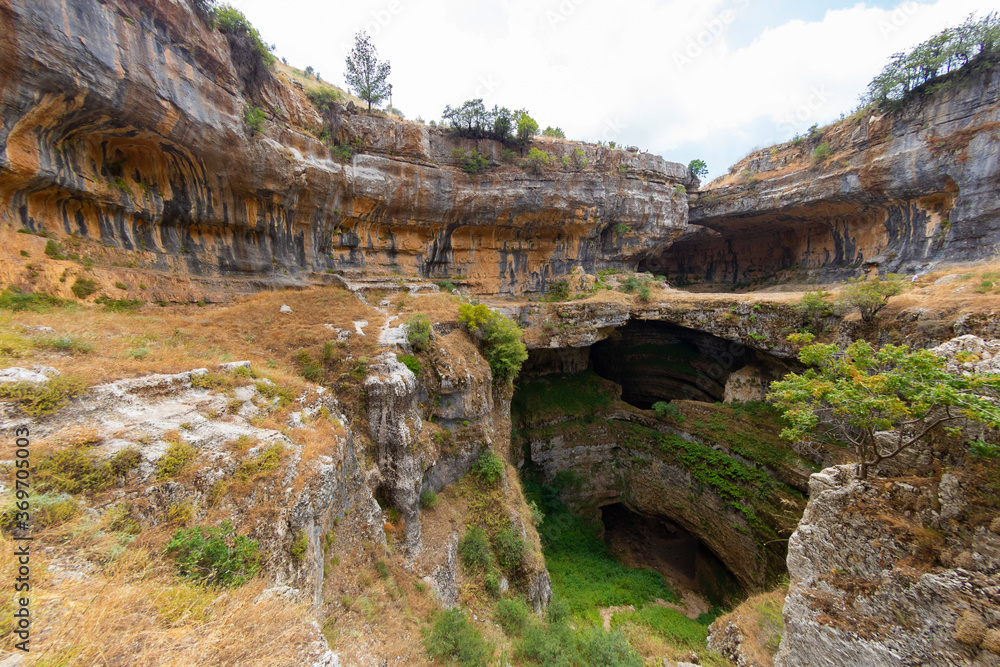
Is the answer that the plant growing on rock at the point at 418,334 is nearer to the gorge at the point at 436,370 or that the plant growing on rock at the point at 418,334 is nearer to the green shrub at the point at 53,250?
the gorge at the point at 436,370

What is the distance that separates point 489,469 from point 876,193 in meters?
23.1

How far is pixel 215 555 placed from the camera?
352 centimetres

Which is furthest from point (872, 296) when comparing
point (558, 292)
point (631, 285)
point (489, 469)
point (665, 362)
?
point (489, 469)

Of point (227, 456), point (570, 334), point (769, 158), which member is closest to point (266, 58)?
point (227, 456)

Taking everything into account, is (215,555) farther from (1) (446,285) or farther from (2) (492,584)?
(1) (446,285)

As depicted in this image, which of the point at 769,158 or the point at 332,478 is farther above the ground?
the point at 769,158

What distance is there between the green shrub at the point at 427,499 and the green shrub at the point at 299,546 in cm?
447

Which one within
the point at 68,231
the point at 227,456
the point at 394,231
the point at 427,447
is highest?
the point at 394,231

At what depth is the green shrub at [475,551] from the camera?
8266mm

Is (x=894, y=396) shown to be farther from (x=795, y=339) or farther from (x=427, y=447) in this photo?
(x=427, y=447)

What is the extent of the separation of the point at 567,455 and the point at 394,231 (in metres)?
15.6

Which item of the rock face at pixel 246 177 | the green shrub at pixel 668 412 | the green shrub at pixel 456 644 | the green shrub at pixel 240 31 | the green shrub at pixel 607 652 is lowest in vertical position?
the green shrub at pixel 607 652

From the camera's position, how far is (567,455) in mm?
16516

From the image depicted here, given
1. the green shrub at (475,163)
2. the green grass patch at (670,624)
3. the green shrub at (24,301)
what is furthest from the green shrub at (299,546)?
the green shrub at (475,163)
